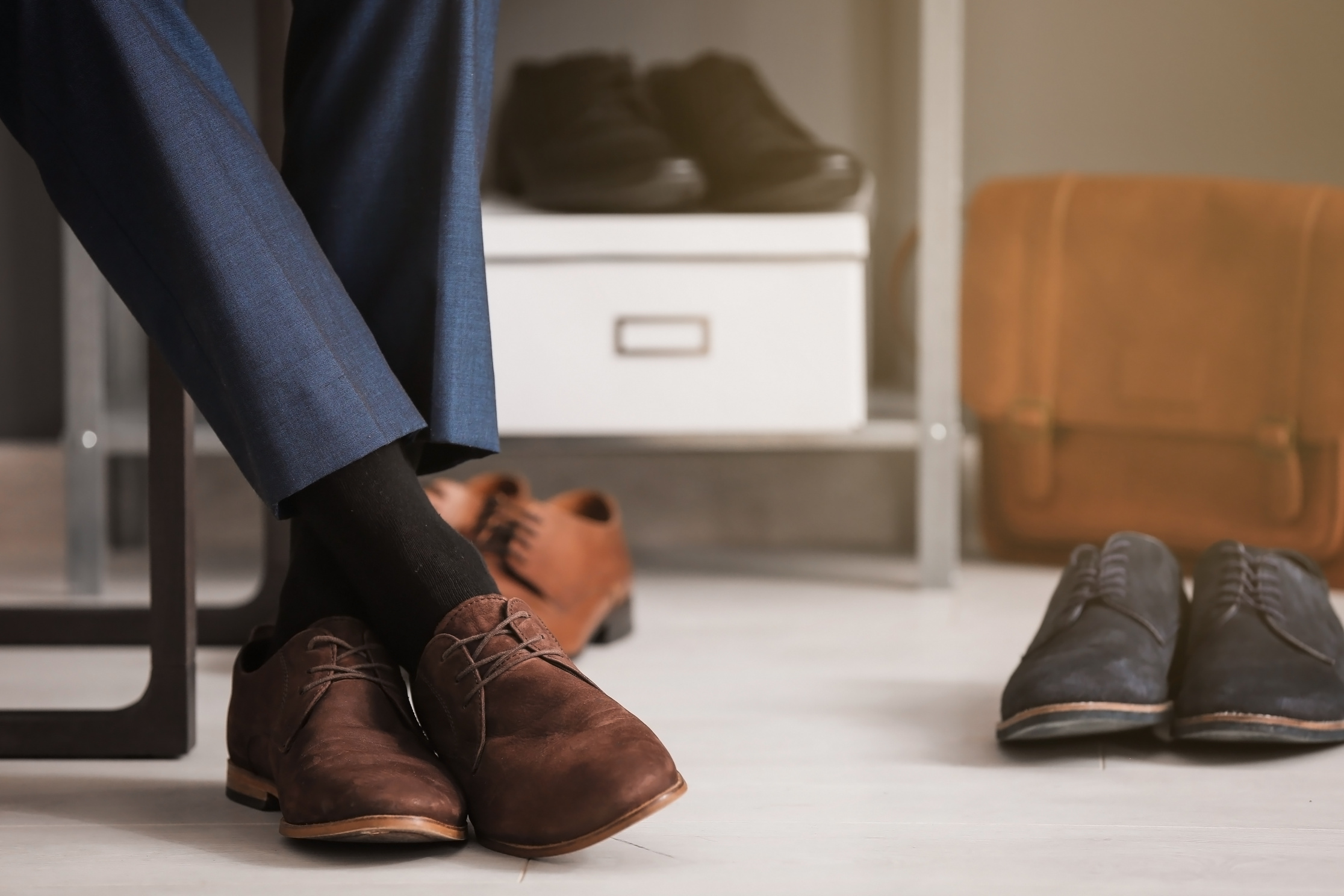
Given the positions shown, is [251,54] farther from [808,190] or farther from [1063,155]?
[1063,155]

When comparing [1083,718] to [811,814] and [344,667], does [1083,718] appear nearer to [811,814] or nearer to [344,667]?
[811,814]

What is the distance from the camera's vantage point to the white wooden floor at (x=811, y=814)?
0.52 m

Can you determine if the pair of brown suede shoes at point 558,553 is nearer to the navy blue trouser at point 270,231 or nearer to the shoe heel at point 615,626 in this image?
the shoe heel at point 615,626

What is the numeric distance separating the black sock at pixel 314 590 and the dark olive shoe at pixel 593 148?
1.99ft

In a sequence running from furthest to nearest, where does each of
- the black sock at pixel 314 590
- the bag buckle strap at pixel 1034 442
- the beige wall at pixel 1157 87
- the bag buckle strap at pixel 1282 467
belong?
the beige wall at pixel 1157 87 < the bag buckle strap at pixel 1034 442 < the bag buckle strap at pixel 1282 467 < the black sock at pixel 314 590

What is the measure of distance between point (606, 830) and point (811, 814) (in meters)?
0.13

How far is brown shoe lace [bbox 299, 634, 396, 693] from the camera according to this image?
1.91 ft

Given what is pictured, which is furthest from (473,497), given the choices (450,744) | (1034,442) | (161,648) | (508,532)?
(1034,442)

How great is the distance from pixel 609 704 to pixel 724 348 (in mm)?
646

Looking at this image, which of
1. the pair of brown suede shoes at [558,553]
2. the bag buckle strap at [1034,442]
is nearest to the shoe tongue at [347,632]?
the pair of brown suede shoes at [558,553]

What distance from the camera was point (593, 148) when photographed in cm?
117

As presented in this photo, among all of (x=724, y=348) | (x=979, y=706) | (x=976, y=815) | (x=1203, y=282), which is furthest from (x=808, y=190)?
(x=976, y=815)

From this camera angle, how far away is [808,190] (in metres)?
1.14

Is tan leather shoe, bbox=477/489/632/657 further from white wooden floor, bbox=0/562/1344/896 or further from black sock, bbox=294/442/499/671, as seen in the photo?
black sock, bbox=294/442/499/671
